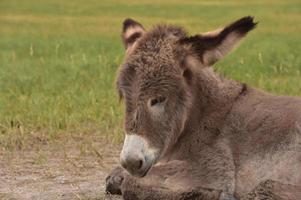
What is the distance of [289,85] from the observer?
1424 cm

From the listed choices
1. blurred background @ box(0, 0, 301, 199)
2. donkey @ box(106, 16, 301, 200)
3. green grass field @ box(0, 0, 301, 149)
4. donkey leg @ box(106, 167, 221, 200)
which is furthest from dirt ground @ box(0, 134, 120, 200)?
donkey @ box(106, 16, 301, 200)

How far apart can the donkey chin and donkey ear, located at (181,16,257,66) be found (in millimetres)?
864

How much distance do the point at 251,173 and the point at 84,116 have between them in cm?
581

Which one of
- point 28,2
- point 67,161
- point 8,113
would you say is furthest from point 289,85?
point 28,2

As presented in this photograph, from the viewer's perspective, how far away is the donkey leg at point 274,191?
6.16 m

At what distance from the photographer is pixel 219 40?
6.25 meters

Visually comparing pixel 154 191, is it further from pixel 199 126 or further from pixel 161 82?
pixel 161 82

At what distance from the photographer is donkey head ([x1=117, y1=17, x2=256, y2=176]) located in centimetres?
611

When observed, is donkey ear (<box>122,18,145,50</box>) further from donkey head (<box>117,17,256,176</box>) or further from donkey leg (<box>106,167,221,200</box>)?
donkey leg (<box>106,167,221,200</box>)

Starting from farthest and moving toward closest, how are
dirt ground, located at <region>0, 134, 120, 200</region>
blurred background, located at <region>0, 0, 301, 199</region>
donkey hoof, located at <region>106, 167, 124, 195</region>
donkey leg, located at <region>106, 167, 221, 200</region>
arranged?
blurred background, located at <region>0, 0, 301, 199</region> → dirt ground, located at <region>0, 134, 120, 200</region> → donkey hoof, located at <region>106, 167, 124, 195</region> → donkey leg, located at <region>106, 167, 221, 200</region>

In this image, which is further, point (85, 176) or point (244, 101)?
point (85, 176)

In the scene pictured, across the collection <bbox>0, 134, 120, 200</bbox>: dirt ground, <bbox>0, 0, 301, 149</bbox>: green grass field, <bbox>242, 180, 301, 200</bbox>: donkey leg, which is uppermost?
<bbox>242, 180, 301, 200</bbox>: donkey leg

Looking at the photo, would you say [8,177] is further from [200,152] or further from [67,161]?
[200,152]

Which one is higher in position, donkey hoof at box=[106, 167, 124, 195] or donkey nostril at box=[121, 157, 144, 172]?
donkey nostril at box=[121, 157, 144, 172]
